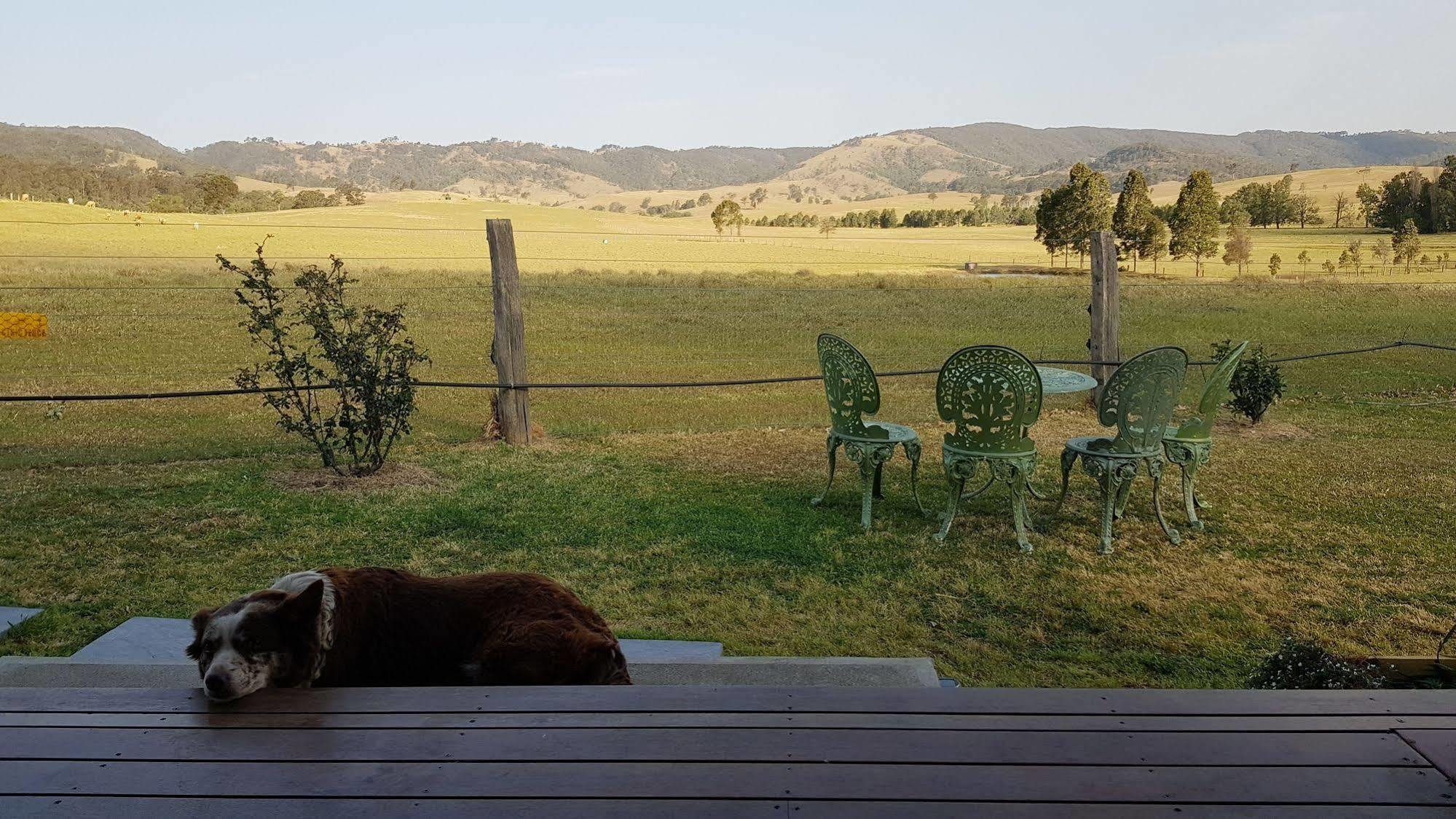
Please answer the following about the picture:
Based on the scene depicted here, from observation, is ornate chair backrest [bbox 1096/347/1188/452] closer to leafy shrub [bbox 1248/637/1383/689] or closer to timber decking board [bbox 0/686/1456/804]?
leafy shrub [bbox 1248/637/1383/689]

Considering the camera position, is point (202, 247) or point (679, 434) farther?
point (202, 247)

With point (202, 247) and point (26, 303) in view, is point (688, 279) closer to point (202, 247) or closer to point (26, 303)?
point (26, 303)

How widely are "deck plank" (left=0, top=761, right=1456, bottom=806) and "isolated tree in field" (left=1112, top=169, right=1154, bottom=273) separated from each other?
31617 millimetres

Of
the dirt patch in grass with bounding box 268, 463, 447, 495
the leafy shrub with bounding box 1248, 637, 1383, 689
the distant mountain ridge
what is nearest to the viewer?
the leafy shrub with bounding box 1248, 637, 1383, 689

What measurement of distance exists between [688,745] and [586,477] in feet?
17.6

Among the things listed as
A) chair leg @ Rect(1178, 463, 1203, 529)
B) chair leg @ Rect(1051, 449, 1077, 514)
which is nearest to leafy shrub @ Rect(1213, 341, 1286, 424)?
chair leg @ Rect(1178, 463, 1203, 529)

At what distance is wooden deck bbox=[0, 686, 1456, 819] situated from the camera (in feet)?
5.56

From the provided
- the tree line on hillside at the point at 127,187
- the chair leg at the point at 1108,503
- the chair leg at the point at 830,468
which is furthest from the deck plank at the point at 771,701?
the tree line on hillside at the point at 127,187

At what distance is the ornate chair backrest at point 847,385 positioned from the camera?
5.90 metres

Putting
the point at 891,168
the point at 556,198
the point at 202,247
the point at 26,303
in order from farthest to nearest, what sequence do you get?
the point at 891,168, the point at 556,198, the point at 202,247, the point at 26,303

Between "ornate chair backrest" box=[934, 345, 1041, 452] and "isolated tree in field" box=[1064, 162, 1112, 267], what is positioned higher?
"isolated tree in field" box=[1064, 162, 1112, 267]

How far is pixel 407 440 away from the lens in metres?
8.56

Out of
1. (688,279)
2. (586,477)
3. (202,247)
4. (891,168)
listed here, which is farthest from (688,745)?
(891,168)

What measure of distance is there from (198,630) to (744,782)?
135 centimetres
